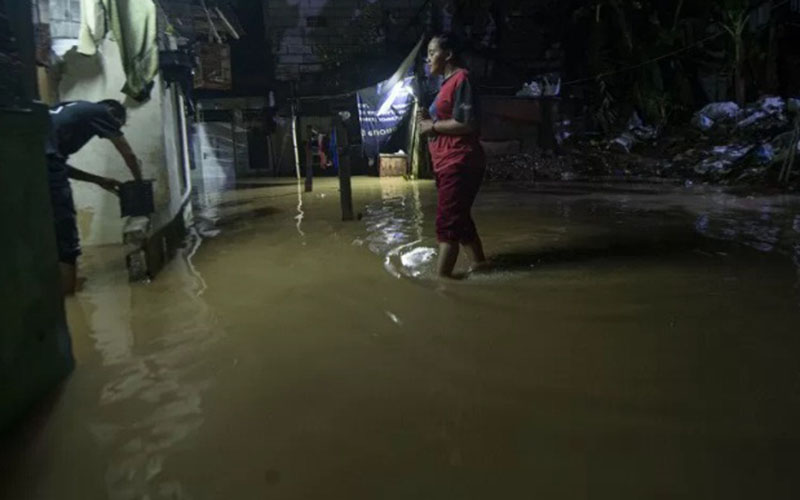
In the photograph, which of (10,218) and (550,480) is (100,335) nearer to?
(10,218)

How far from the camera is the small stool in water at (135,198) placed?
5.86 meters

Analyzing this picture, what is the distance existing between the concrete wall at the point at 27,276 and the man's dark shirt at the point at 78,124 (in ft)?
7.04

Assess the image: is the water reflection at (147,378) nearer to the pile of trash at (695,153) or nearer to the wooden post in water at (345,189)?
the wooden post in water at (345,189)

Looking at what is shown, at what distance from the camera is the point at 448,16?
64.3 ft

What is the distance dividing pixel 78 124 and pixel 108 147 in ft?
7.25

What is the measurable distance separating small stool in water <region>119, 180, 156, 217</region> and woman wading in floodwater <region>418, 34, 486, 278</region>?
9.61ft

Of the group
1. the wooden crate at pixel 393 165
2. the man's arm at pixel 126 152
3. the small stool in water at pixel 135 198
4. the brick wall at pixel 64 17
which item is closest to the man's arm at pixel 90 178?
the small stool in water at pixel 135 198

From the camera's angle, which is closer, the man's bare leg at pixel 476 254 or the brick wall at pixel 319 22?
the man's bare leg at pixel 476 254

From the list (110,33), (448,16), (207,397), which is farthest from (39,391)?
(448,16)

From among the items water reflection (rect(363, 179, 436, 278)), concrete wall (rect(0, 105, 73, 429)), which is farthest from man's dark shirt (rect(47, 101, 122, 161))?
water reflection (rect(363, 179, 436, 278))

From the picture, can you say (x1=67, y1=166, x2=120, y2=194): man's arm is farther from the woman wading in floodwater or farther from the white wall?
the woman wading in floodwater

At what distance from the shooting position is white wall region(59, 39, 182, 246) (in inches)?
275

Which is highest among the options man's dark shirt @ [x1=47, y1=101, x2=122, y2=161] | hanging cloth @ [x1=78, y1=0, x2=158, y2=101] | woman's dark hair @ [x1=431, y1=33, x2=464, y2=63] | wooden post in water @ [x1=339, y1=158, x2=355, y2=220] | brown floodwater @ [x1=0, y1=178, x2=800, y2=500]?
hanging cloth @ [x1=78, y1=0, x2=158, y2=101]

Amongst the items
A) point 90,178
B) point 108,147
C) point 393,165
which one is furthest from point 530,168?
point 90,178
